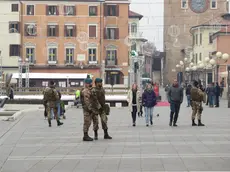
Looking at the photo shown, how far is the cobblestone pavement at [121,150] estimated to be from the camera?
11.2m

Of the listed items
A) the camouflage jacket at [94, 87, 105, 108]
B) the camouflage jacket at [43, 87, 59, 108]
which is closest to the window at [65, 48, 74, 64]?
the camouflage jacket at [43, 87, 59, 108]

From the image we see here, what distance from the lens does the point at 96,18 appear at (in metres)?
71.3

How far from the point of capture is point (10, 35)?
70.0 metres

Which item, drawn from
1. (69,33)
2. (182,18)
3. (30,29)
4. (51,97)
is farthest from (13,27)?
(51,97)

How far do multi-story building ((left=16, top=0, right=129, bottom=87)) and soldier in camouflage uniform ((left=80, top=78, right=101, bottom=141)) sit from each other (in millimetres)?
53706

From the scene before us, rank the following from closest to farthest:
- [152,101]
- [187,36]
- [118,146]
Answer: [118,146] < [152,101] < [187,36]

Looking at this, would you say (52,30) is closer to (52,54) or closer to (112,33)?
(52,54)

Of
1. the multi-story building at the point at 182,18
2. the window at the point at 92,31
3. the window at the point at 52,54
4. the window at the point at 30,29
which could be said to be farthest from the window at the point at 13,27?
the multi-story building at the point at 182,18

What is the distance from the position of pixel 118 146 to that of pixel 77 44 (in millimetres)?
57253

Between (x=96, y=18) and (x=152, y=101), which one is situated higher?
(x=96, y=18)

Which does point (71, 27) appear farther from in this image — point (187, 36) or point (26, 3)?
point (187, 36)

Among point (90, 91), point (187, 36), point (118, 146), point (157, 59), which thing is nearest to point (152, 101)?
point (90, 91)

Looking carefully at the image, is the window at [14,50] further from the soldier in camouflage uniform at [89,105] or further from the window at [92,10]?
the soldier in camouflage uniform at [89,105]

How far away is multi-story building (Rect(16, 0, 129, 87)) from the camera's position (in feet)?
232
